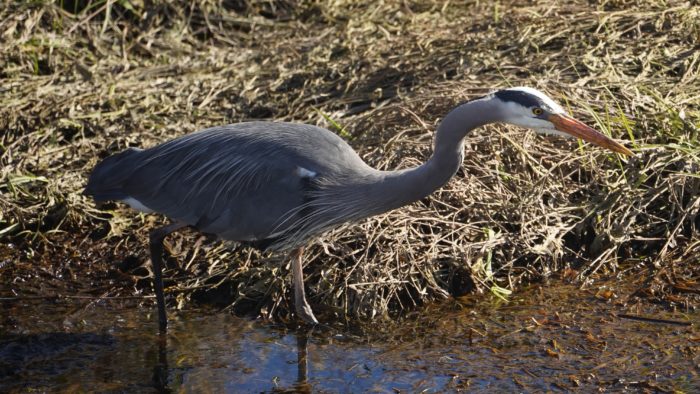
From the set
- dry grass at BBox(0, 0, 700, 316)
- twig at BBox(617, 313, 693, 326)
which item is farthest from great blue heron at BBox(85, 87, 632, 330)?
twig at BBox(617, 313, 693, 326)

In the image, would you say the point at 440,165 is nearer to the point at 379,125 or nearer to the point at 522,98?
the point at 522,98

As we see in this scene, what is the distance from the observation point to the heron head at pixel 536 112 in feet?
13.9

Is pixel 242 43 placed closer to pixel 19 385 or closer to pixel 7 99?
pixel 7 99

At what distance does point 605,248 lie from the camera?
5445 millimetres

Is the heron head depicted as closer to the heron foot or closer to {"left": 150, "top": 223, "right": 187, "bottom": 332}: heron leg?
the heron foot

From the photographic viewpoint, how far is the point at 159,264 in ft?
17.0

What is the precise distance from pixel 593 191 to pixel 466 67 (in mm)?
1381

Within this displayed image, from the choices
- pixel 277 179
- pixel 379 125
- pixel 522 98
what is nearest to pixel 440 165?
pixel 522 98

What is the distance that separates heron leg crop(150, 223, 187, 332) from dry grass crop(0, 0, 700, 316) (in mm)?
288

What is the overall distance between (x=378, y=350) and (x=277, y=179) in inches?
38.1

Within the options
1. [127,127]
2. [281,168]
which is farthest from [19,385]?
[127,127]

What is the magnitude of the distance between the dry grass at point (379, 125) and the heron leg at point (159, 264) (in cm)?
29

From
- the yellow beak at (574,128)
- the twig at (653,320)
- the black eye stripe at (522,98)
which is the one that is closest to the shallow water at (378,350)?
the twig at (653,320)

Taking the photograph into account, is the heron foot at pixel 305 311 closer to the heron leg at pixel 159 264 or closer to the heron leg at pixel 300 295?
the heron leg at pixel 300 295
